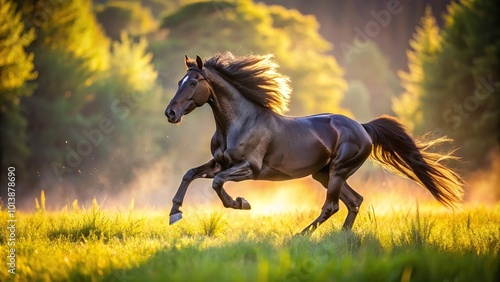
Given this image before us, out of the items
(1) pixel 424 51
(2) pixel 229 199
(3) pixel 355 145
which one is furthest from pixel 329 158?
(1) pixel 424 51

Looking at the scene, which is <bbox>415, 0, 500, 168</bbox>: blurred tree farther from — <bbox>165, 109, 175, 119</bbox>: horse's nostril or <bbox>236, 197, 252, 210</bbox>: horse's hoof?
<bbox>165, 109, 175, 119</bbox>: horse's nostril

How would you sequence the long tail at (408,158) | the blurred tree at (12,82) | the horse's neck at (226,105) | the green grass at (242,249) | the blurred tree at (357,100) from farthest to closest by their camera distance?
the blurred tree at (357,100)
the blurred tree at (12,82)
the long tail at (408,158)
the horse's neck at (226,105)
the green grass at (242,249)

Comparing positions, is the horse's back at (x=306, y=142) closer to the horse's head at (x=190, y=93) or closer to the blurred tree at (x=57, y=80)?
the horse's head at (x=190, y=93)

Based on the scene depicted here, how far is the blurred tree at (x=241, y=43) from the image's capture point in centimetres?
3597

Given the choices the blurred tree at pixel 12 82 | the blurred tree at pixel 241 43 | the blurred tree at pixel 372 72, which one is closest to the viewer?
the blurred tree at pixel 12 82

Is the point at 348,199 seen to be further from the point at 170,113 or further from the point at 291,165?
the point at 170,113

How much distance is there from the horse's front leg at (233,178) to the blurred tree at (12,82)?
1436cm

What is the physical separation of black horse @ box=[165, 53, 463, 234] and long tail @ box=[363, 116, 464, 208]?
0.8 inches

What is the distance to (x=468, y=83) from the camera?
22.6 meters

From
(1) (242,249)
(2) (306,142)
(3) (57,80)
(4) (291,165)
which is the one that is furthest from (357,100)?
(1) (242,249)

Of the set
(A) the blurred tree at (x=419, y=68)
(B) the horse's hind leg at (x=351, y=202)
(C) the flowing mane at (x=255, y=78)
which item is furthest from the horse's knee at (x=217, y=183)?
(A) the blurred tree at (x=419, y=68)

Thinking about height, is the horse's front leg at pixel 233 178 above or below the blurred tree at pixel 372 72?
below

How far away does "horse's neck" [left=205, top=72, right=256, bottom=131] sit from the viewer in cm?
750

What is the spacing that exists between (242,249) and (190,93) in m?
2.24
